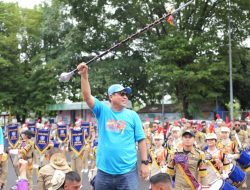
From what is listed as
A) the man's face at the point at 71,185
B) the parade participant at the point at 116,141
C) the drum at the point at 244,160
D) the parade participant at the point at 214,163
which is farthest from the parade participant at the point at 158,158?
the man's face at the point at 71,185

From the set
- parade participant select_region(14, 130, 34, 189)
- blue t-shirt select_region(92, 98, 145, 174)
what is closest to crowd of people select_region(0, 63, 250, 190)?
blue t-shirt select_region(92, 98, 145, 174)

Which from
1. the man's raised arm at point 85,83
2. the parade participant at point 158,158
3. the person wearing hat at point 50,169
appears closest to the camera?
the man's raised arm at point 85,83

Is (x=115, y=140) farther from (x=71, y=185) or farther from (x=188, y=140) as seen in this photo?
(x=188, y=140)

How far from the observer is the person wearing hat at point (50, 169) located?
623 centimetres

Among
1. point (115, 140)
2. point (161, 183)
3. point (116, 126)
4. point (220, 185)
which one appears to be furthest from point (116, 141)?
point (220, 185)

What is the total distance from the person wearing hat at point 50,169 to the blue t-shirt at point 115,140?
5.69ft

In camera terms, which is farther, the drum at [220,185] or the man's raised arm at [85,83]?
the drum at [220,185]

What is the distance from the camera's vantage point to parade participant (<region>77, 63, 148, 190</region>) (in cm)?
461

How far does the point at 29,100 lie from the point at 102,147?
31.0 metres

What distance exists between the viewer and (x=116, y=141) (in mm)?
4621

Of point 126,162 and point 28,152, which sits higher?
point 126,162

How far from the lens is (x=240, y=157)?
944 cm

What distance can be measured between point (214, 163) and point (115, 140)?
2980mm

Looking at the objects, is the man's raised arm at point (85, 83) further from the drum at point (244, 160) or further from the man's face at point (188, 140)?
the drum at point (244, 160)
